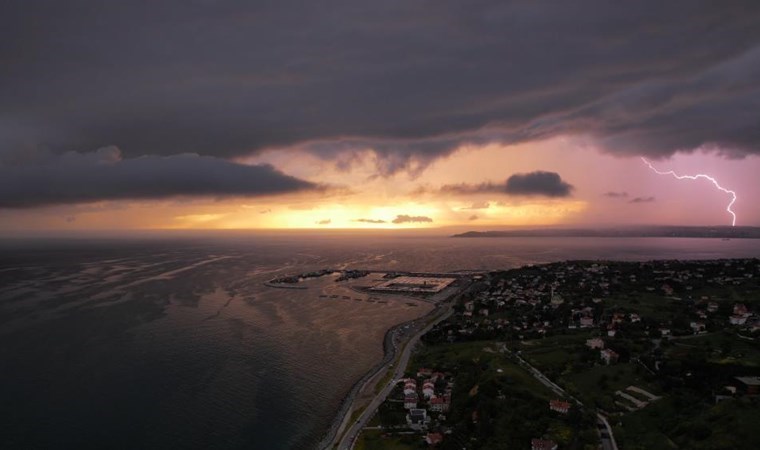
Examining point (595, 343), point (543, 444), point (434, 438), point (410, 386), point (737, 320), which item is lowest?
point (434, 438)

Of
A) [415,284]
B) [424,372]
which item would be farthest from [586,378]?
[415,284]

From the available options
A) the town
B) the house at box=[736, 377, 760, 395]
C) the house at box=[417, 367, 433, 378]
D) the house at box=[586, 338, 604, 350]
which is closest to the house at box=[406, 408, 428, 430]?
the town

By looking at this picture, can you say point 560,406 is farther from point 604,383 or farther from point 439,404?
point 439,404

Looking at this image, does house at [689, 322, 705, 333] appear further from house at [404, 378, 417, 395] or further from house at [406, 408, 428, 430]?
house at [406, 408, 428, 430]

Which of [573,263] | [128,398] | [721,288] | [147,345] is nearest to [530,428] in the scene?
[128,398]

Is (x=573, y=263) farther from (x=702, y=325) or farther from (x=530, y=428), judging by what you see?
(x=530, y=428)
